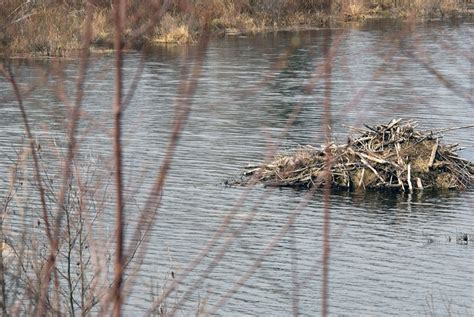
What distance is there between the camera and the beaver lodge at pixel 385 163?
18750mm

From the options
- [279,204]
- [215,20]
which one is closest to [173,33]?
[215,20]

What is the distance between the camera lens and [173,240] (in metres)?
15.8

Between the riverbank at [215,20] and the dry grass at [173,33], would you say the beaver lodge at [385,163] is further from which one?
the dry grass at [173,33]

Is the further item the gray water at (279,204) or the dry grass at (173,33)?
the dry grass at (173,33)

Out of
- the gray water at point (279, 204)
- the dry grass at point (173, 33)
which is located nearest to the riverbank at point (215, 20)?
the dry grass at point (173, 33)

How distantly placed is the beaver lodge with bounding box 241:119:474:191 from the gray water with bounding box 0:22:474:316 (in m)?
0.34

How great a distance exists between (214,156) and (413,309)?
9.25m

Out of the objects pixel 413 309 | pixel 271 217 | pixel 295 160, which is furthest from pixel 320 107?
pixel 413 309

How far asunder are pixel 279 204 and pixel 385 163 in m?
2.01

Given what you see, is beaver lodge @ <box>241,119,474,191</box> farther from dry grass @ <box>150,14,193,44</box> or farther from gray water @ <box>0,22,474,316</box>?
dry grass @ <box>150,14,193,44</box>

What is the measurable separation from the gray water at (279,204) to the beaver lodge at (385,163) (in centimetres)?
34

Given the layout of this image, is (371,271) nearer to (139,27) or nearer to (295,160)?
(295,160)

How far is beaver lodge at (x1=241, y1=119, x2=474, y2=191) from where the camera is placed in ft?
61.5

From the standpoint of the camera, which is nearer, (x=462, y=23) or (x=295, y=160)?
(x=295, y=160)
